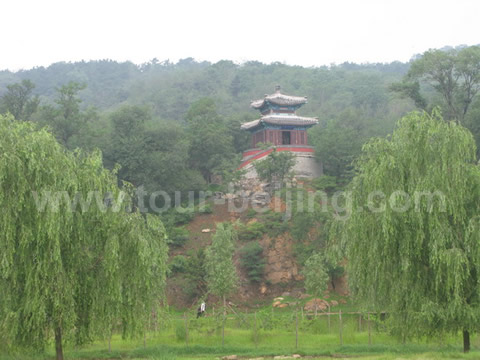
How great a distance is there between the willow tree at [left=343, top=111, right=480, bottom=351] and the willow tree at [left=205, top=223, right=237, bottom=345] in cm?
1219

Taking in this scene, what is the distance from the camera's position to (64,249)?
12.1m

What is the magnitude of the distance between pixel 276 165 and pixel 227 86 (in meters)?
52.8

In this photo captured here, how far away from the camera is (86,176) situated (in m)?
12.6

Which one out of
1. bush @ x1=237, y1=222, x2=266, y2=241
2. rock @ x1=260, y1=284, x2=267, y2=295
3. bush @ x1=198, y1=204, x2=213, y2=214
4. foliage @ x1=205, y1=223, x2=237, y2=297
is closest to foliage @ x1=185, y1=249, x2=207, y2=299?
foliage @ x1=205, y1=223, x2=237, y2=297

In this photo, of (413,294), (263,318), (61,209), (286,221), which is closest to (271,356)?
(263,318)

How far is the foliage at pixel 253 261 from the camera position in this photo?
1151 inches

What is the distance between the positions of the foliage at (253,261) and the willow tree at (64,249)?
16195 millimetres

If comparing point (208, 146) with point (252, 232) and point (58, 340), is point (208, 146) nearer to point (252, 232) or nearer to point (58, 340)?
point (252, 232)

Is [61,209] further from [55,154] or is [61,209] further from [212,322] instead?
[212,322]

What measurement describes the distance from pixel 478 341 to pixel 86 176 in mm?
12484

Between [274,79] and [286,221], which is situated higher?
[274,79]

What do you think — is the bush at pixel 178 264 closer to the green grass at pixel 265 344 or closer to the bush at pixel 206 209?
the bush at pixel 206 209

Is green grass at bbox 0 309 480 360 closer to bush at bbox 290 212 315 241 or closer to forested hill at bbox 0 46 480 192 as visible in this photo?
bush at bbox 290 212 315 241

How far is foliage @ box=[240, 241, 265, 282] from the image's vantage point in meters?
29.2
